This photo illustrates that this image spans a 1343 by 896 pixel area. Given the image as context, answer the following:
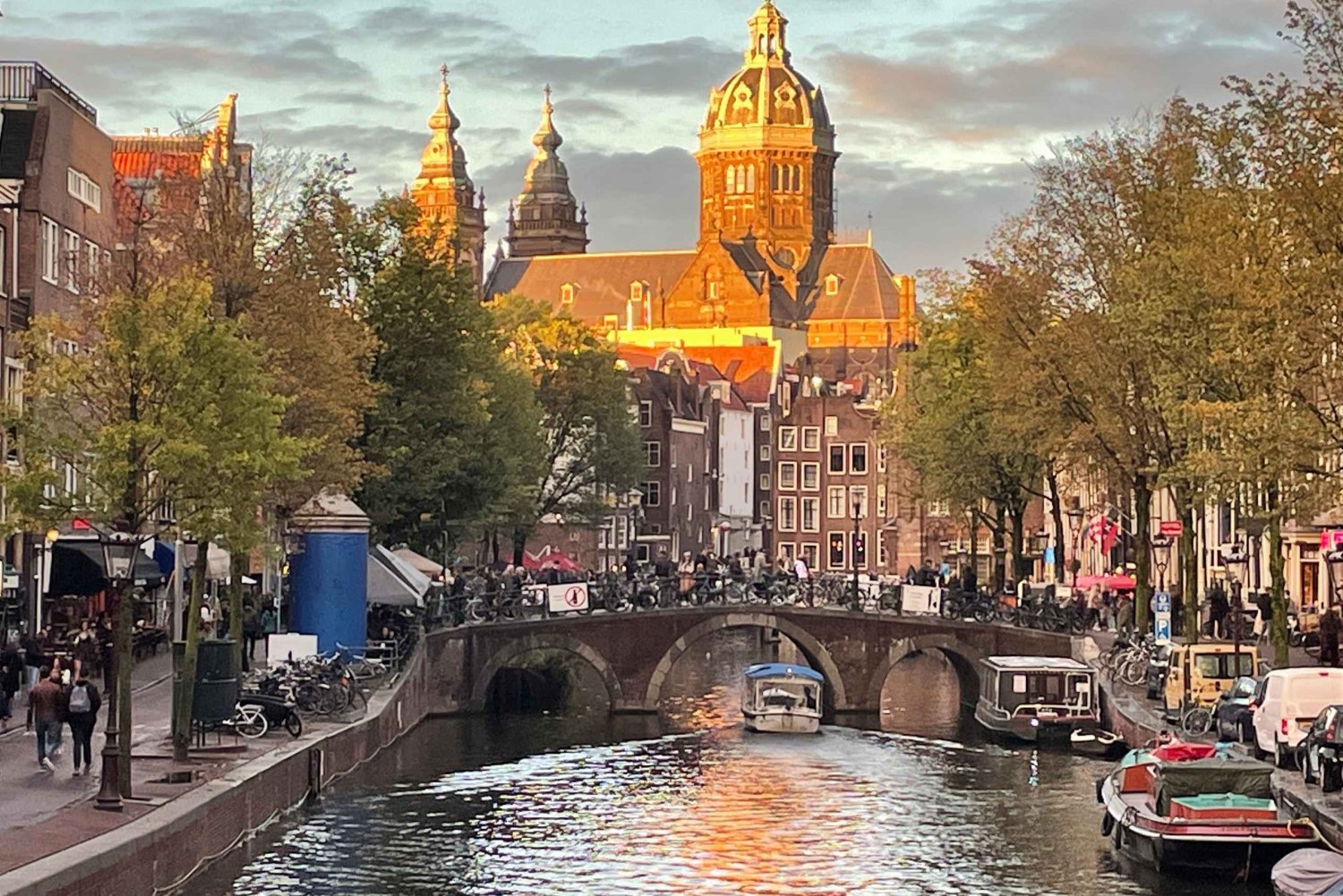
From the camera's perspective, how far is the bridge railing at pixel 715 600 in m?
75.9

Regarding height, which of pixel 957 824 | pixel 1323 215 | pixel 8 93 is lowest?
pixel 957 824

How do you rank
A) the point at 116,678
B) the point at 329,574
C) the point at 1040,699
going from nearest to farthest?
the point at 116,678
the point at 329,574
the point at 1040,699

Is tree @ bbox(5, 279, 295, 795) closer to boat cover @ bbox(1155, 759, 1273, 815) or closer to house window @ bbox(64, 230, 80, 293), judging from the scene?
house window @ bbox(64, 230, 80, 293)

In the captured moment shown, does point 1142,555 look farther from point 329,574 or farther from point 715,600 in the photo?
point 329,574

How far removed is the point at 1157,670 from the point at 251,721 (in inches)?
903

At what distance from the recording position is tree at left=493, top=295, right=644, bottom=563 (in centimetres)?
11456

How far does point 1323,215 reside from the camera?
41.7m

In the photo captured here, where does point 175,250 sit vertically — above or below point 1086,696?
above

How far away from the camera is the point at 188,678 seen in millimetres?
43000

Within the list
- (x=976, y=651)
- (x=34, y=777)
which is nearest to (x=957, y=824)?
(x=34, y=777)

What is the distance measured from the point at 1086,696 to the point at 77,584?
2397 centimetres

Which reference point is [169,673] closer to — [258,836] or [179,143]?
[258,836]

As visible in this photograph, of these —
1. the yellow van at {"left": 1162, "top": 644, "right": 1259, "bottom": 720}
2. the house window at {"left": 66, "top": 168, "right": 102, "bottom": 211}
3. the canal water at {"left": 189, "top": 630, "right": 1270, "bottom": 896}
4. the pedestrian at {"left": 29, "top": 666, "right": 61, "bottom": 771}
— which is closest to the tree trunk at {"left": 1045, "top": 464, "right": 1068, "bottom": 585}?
the canal water at {"left": 189, "top": 630, "right": 1270, "bottom": 896}

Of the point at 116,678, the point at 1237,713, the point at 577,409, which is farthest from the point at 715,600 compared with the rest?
the point at 116,678
